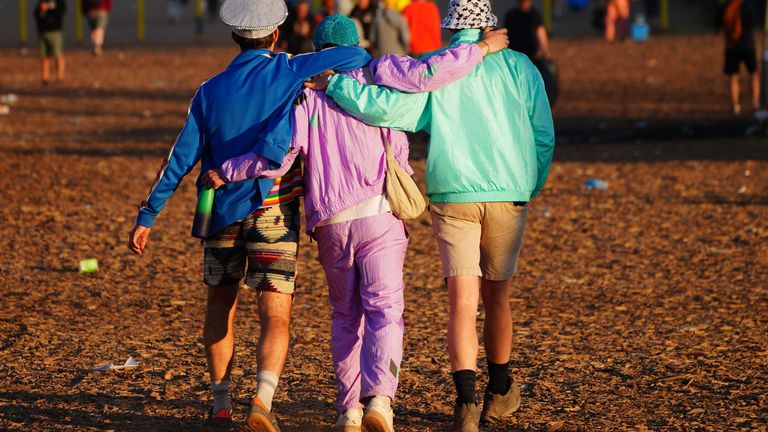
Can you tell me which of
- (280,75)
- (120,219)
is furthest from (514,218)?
(120,219)

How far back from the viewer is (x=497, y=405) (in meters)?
5.84

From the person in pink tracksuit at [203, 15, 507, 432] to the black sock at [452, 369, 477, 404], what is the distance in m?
0.31

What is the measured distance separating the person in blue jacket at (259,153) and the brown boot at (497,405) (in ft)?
3.31

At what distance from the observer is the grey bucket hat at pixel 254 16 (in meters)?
5.26

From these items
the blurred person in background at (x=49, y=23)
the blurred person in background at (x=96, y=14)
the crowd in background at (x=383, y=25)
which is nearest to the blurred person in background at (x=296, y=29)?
the crowd in background at (x=383, y=25)

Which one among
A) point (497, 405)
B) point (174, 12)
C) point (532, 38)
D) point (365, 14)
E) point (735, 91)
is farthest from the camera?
point (174, 12)

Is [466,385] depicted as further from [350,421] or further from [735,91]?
[735,91]

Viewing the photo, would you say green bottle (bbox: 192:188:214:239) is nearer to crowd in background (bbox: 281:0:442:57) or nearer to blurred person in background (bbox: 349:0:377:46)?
→ crowd in background (bbox: 281:0:442:57)

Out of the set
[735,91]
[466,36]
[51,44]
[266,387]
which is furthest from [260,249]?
[51,44]

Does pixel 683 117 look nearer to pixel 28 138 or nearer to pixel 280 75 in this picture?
pixel 28 138

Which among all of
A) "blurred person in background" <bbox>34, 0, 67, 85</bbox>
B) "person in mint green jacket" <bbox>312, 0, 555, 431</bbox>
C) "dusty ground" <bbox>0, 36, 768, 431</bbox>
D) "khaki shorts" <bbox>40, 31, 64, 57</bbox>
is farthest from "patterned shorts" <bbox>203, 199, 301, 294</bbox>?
"khaki shorts" <bbox>40, 31, 64, 57</bbox>

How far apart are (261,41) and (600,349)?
111 inches

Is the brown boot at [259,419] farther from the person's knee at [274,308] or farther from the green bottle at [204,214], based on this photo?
the green bottle at [204,214]

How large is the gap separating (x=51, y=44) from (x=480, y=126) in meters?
18.5
